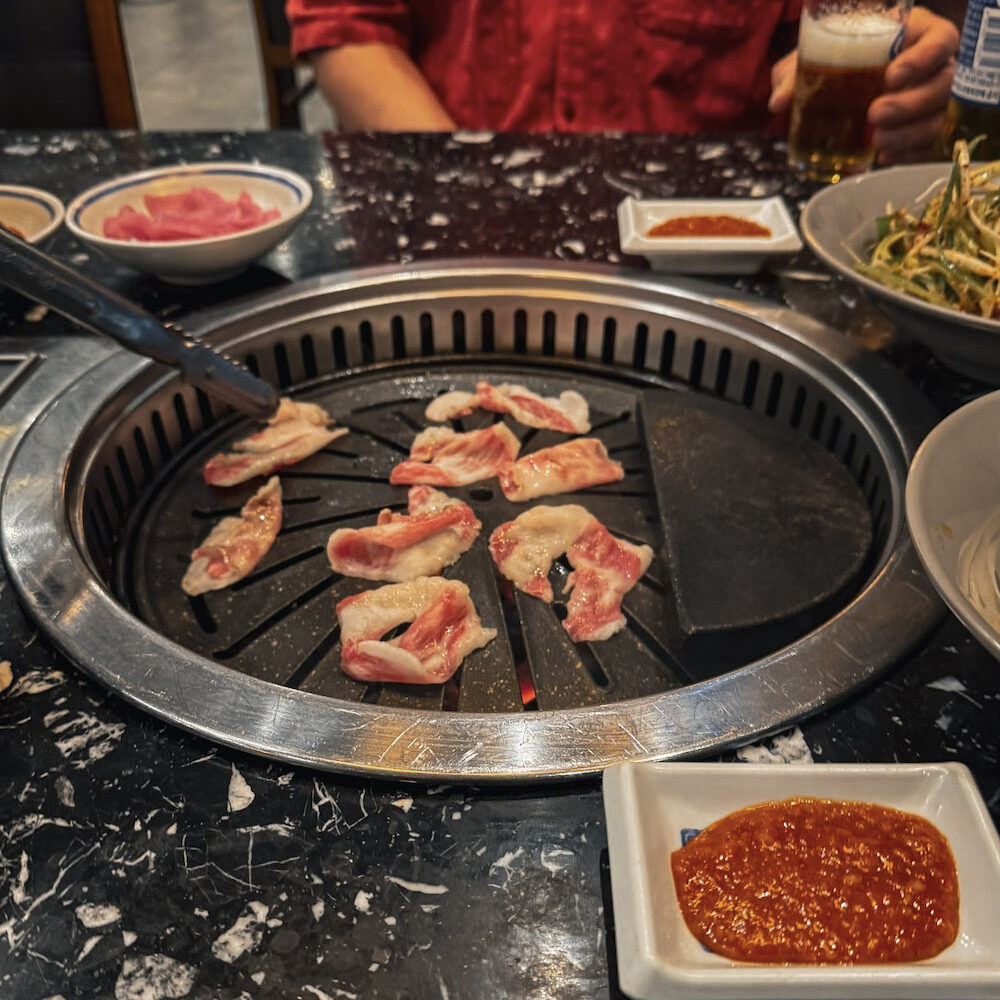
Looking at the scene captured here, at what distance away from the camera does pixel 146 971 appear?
3.11 ft

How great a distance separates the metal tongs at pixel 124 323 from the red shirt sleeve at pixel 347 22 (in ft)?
7.32

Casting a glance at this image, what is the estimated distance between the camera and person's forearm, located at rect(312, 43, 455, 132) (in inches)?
137

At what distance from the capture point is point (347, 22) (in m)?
3.54

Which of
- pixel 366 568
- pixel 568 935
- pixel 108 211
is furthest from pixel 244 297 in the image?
pixel 568 935

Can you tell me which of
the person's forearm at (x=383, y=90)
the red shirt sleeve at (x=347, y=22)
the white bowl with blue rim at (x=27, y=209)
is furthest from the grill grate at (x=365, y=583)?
the red shirt sleeve at (x=347, y=22)

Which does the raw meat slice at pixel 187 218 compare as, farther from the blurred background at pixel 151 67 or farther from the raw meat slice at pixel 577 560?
the blurred background at pixel 151 67

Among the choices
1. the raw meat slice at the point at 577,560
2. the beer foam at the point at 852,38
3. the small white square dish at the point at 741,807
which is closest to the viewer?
the small white square dish at the point at 741,807

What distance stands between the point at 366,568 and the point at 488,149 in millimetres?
1853

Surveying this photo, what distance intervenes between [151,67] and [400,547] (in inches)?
422

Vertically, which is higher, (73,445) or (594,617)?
(73,445)

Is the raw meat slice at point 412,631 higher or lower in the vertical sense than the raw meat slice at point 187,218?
lower

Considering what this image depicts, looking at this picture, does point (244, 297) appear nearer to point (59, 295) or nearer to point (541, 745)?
point (59, 295)

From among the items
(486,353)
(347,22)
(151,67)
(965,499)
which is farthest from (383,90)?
(151,67)

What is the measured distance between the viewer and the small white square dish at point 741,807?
84 centimetres
